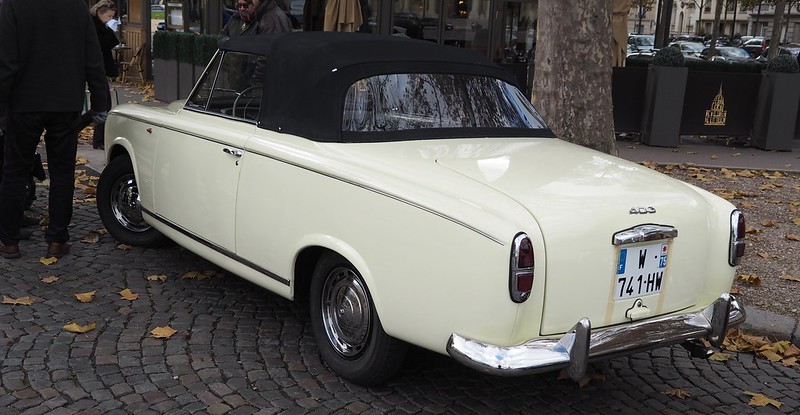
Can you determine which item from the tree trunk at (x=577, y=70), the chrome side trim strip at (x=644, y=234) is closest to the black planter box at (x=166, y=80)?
the tree trunk at (x=577, y=70)

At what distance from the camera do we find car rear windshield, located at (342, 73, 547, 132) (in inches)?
177

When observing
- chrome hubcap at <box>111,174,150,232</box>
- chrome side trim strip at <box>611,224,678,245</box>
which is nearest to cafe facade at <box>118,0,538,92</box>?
chrome hubcap at <box>111,174,150,232</box>

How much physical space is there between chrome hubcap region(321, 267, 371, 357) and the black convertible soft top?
735 mm

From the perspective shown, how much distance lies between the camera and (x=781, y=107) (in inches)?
504

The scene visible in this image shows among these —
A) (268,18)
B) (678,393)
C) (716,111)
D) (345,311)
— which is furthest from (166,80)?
(678,393)

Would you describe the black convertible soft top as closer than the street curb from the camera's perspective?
Yes

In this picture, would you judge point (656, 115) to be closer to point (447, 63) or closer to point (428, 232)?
point (447, 63)

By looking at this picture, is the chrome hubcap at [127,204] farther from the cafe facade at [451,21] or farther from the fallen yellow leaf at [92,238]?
the cafe facade at [451,21]

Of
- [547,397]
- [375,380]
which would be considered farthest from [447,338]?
[547,397]

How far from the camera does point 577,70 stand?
24.3 feet

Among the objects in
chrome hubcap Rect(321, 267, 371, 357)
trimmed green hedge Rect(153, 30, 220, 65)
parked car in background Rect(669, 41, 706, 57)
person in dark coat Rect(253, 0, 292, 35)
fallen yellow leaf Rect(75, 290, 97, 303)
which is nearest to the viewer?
chrome hubcap Rect(321, 267, 371, 357)

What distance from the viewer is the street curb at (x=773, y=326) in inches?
208

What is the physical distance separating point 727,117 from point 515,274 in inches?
428

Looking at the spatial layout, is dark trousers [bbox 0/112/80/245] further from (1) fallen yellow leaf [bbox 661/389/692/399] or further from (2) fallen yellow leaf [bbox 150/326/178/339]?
(1) fallen yellow leaf [bbox 661/389/692/399]
